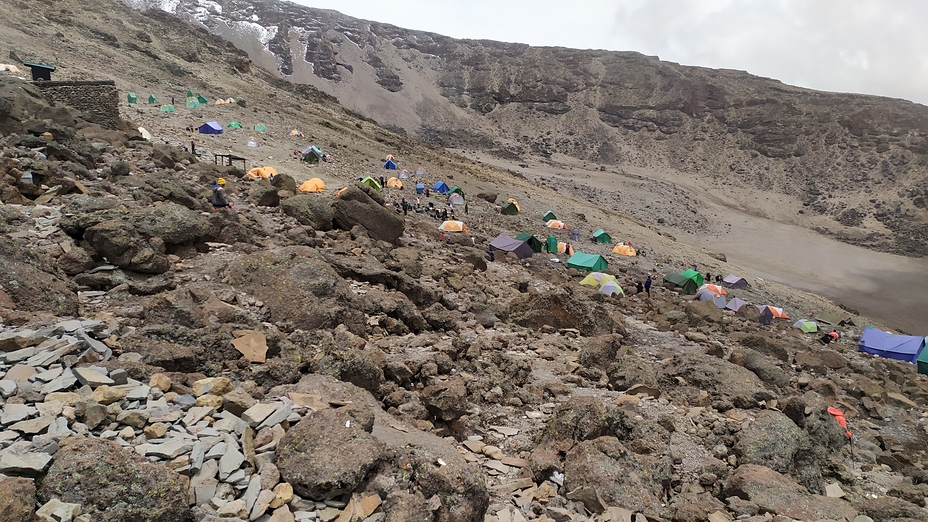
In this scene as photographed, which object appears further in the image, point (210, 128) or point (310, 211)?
point (210, 128)

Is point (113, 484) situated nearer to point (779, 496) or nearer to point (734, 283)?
point (779, 496)

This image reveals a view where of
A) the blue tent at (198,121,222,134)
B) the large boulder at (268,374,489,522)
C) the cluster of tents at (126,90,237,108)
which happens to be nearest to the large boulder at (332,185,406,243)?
the large boulder at (268,374,489,522)

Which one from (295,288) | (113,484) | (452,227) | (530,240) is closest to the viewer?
(113,484)

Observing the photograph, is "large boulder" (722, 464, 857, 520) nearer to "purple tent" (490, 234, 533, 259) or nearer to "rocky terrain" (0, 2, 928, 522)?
"rocky terrain" (0, 2, 928, 522)

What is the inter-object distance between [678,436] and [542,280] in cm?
972

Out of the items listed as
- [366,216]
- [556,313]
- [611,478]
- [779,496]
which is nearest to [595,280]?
[556,313]

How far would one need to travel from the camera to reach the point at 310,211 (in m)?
12.6

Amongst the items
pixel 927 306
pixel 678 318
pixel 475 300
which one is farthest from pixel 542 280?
pixel 927 306

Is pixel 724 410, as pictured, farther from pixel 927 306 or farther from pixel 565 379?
pixel 927 306

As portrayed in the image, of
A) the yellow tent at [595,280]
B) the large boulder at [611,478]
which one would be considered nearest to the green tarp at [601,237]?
the yellow tent at [595,280]

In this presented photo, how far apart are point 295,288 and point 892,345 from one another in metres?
19.9

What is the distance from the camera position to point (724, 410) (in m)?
8.27

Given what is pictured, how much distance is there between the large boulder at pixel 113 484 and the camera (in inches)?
123

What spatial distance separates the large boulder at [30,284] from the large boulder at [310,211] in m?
6.35
